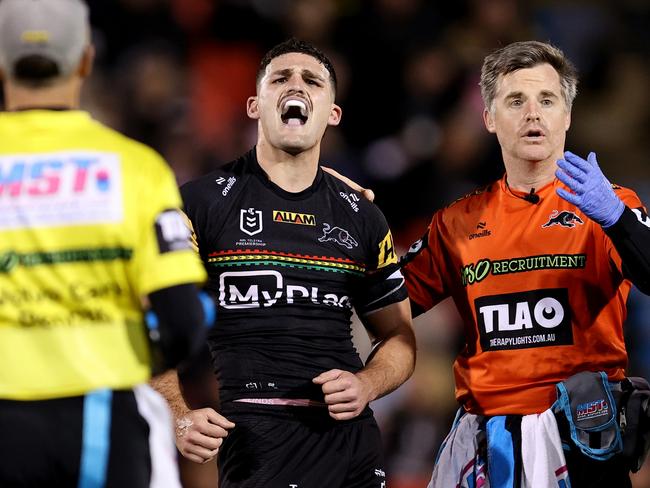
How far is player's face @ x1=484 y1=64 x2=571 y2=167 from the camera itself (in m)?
5.30

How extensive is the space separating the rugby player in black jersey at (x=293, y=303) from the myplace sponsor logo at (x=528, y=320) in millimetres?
393

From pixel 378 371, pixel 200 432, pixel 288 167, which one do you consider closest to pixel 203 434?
pixel 200 432

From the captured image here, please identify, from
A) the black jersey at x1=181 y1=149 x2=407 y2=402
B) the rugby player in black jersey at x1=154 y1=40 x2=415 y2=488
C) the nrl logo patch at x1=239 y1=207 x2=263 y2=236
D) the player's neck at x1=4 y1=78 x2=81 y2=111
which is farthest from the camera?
the nrl logo patch at x1=239 y1=207 x2=263 y2=236

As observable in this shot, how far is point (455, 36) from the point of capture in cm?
953

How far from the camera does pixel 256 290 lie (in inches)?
194

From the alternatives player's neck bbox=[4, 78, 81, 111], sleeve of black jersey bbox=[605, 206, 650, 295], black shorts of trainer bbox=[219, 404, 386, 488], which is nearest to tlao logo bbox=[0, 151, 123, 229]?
player's neck bbox=[4, 78, 81, 111]

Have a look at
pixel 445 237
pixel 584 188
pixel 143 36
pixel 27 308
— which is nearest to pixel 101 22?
pixel 143 36

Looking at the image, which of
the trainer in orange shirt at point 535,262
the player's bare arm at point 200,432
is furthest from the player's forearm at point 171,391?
the trainer in orange shirt at point 535,262

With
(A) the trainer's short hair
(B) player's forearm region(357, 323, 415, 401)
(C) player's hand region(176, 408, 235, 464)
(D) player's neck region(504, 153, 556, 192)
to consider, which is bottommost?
(C) player's hand region(176, 408, 235, 464)

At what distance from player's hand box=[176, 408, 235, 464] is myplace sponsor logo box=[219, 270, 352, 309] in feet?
1.72

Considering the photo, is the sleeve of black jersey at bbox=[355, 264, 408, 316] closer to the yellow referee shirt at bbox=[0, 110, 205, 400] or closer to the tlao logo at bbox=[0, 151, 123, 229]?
the yellow referee shirt at bbox=[0, 110, 205, 400]

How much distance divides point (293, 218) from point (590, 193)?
1.29 m

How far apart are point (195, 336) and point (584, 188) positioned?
2.05m

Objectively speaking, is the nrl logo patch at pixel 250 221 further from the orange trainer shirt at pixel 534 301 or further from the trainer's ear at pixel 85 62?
the trainer's ear at pixel 85 62
